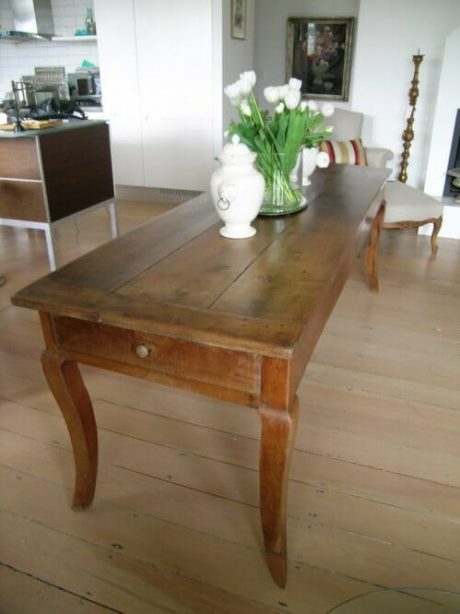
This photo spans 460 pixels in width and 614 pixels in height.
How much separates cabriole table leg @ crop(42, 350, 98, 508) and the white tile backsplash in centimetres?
522

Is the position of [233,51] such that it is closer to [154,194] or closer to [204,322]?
[154,194]

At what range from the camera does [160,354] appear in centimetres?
107

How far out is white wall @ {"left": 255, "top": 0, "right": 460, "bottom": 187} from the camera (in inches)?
153

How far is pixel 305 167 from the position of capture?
209 cm

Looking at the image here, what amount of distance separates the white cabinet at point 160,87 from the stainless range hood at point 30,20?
4.29 ft

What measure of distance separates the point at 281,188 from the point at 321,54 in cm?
398

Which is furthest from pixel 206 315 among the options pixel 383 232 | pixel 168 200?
pixel 168 200

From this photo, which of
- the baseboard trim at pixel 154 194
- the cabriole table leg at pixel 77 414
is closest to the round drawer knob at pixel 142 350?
the cabriole table leg at pixel 77 414

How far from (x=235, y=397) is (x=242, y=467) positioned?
2.11ft

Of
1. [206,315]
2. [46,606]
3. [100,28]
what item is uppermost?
[100,28]

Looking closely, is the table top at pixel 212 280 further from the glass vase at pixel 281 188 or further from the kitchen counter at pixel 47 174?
the kitchen counter at pixel 47 174

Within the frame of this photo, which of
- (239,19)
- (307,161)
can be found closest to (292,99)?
(307,161)

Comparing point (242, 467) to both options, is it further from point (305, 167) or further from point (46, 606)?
point (305, 167)

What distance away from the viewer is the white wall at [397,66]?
388cm
